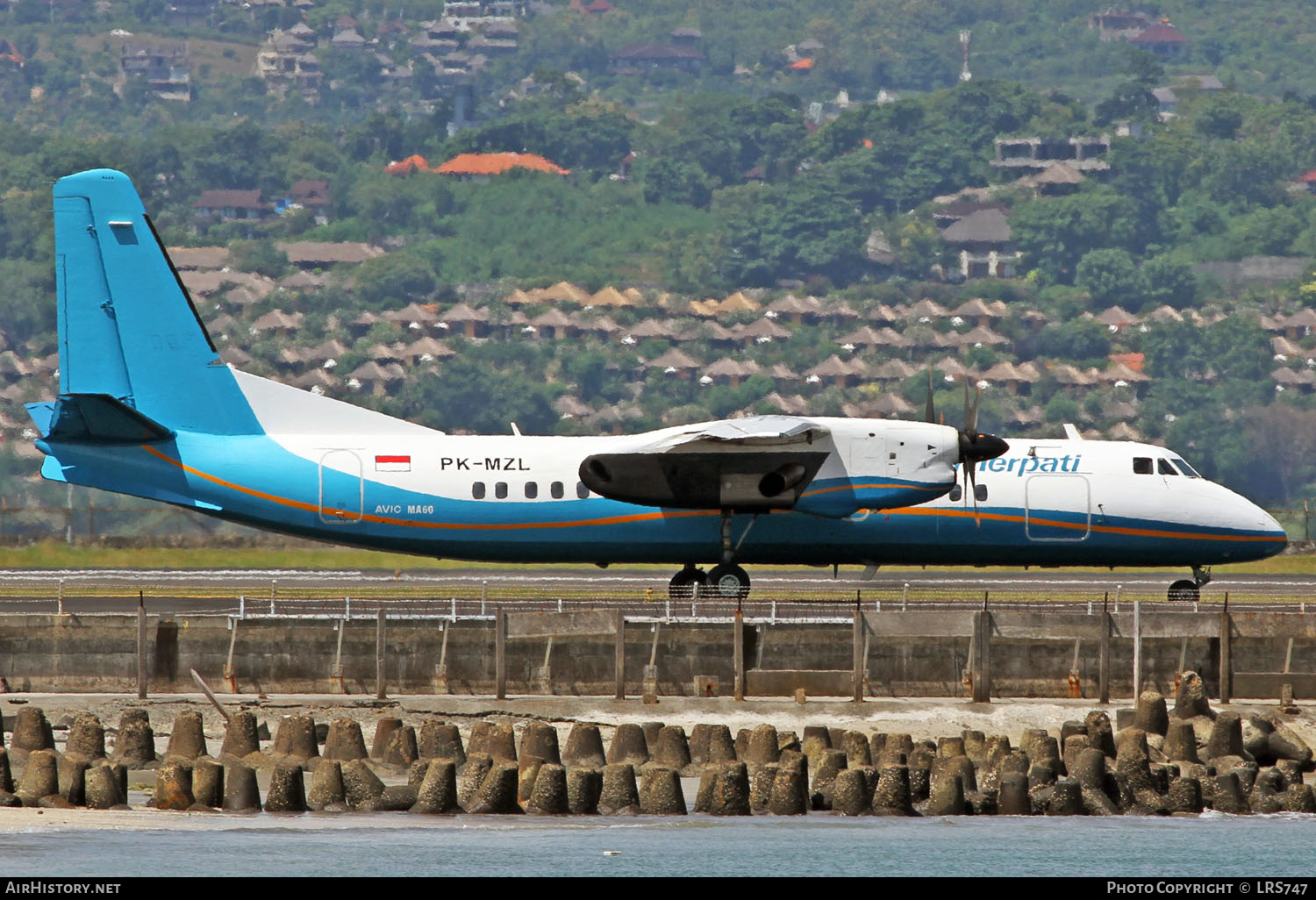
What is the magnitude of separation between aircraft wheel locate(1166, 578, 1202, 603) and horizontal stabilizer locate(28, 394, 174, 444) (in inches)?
808

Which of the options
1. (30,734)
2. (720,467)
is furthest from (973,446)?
(30,734)

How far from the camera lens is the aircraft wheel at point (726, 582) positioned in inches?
1809

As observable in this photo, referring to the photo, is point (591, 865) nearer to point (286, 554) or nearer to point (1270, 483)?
point (286, 554)

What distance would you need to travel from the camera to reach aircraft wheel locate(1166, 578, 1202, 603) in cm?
4747

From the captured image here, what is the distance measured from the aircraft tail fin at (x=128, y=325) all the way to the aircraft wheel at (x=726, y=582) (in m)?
9.64

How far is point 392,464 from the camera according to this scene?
46.4m

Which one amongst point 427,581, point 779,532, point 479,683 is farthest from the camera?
point 427,581

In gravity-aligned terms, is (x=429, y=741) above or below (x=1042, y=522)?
below

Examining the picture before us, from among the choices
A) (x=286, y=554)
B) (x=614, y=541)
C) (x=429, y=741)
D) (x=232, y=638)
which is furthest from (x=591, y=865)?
(x=286, y=554)

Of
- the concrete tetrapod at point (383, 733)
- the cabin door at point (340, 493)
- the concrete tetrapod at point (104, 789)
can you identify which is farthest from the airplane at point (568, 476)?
the concrete tetrapod at point (104, 789)

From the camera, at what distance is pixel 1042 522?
1852 inches

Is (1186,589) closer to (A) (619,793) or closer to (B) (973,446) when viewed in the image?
(B) (973,446)

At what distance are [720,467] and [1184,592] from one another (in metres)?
10.0
